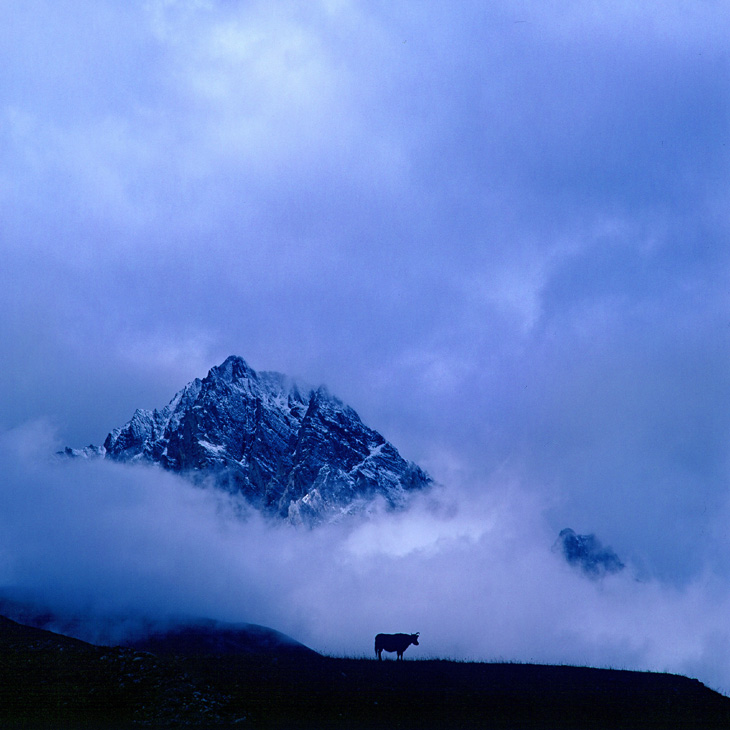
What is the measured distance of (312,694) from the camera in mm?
54406

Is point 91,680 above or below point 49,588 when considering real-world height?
below

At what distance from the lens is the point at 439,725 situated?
50031mm

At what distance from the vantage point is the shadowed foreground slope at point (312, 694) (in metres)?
50.3

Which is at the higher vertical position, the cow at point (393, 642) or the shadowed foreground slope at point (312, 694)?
the cow at point (393, 642)

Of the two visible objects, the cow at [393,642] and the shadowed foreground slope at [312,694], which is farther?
the cow at [393,642]

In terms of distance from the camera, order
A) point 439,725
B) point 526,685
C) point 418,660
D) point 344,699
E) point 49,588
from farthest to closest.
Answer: point 49,588
point 418,660
point 526,685
point 344,699
point 439,725

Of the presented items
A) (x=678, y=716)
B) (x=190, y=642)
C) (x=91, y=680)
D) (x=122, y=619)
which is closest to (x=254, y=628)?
(x=190, y=642)

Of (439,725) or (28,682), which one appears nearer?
(439,725)

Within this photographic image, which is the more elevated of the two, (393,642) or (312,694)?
(393,642)

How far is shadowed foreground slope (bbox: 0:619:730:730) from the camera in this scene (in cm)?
5028

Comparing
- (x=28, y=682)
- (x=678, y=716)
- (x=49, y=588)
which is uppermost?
(x=49, y=588)

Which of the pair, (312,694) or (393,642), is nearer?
(312,694)

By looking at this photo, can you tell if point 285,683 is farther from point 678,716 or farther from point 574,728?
point 678,716

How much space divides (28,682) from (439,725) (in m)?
28.4
